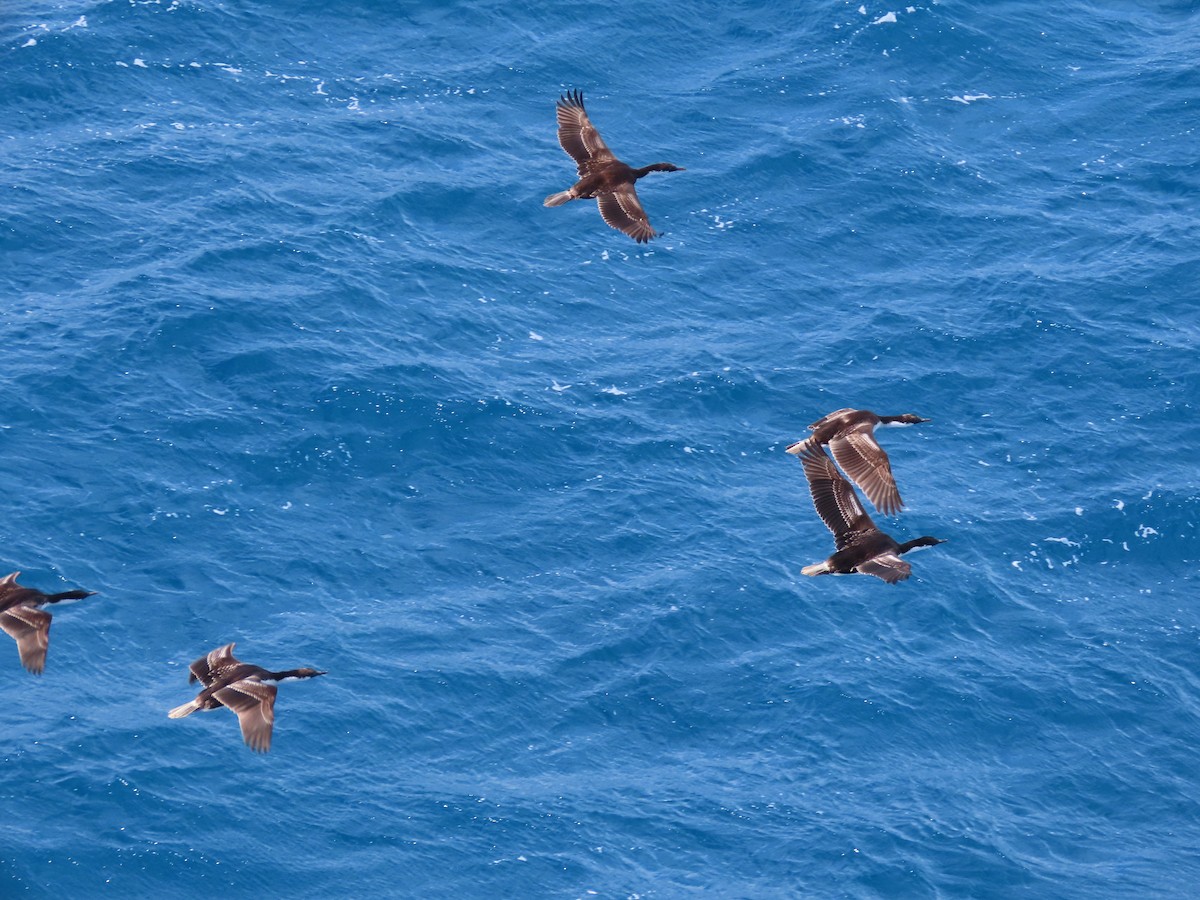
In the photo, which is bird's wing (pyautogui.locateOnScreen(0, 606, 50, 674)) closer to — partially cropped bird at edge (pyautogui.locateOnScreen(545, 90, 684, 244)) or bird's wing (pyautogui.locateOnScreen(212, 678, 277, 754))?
bird's wing (pyautogui.locateOnScreen(212, 678, 277, 754))

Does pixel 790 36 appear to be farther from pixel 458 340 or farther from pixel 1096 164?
pixel 458 340

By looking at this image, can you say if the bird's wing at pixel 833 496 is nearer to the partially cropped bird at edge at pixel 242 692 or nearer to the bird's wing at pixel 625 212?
the bird's wing at pixel 625 212

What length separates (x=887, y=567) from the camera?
64938mm

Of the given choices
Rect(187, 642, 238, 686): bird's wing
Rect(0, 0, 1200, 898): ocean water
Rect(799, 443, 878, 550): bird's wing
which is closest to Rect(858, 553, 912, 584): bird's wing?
Rect(799, 443, 878, 550): bird's wing

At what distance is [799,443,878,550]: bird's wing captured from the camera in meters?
66.6

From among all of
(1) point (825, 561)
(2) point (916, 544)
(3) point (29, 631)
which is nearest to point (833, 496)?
(1) point (825, 561)

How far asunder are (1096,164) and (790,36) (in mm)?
16039

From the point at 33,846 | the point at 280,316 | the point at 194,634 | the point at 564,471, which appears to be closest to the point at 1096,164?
the point at 564,471

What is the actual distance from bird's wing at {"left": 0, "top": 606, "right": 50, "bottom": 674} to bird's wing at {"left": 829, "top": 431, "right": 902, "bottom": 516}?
75.1 feet

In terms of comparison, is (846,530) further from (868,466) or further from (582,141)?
(582,141)

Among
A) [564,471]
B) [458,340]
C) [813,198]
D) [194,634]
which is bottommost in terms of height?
[194,634]

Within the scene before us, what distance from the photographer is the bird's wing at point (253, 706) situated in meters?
63.0

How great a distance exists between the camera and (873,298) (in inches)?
4021

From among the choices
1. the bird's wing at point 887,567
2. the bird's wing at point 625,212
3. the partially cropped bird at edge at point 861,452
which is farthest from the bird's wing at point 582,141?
the bird's wing at point 887,567
